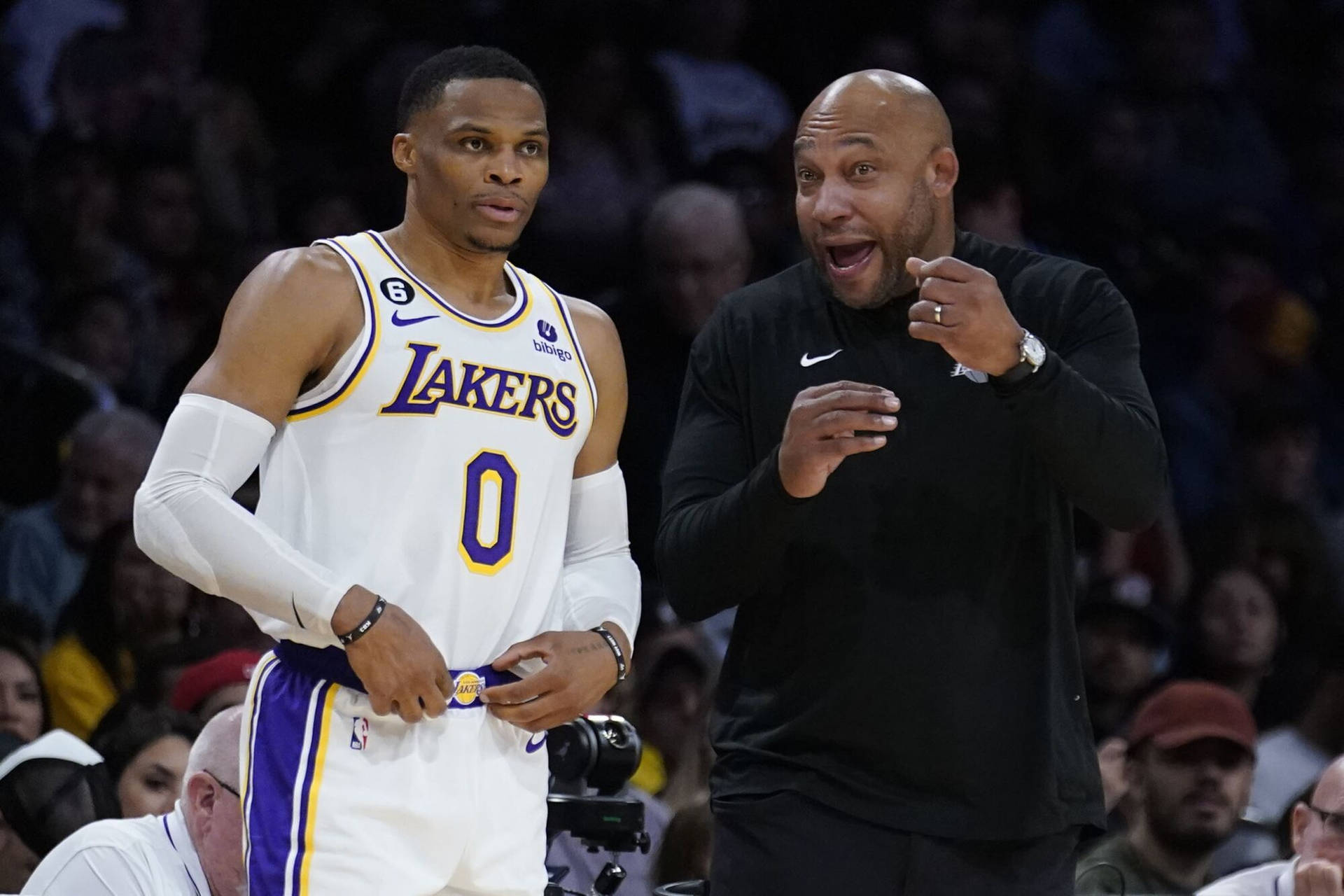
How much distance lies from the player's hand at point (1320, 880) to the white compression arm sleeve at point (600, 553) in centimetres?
198

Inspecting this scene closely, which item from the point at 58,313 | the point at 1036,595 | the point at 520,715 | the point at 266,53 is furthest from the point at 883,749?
the point at 266,53

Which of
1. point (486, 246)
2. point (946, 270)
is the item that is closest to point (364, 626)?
point (486, 246)

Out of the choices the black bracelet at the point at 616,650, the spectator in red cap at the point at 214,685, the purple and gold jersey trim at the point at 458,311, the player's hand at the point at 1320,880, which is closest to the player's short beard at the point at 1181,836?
the player's hand at the point at 1320,880

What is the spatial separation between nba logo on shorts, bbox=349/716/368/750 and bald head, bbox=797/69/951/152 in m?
1.19

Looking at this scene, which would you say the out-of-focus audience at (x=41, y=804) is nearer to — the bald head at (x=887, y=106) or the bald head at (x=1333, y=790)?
the bald head at (x=887, y=106)

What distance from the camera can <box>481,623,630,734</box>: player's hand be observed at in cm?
303

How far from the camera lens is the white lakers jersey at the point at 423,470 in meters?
3.00

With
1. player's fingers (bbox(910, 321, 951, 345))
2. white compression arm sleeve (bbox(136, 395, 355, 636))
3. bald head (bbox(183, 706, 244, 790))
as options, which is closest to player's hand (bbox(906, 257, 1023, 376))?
player's fingers (bbox(910, 321, 951, 345))

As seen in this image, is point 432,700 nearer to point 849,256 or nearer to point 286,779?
point 286,779

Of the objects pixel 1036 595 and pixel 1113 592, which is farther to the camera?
pixel 1113 592

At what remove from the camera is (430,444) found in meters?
3.02

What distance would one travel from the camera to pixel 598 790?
12.4 feet

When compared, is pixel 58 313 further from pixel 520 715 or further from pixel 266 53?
pixel 520 715

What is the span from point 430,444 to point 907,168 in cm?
91
